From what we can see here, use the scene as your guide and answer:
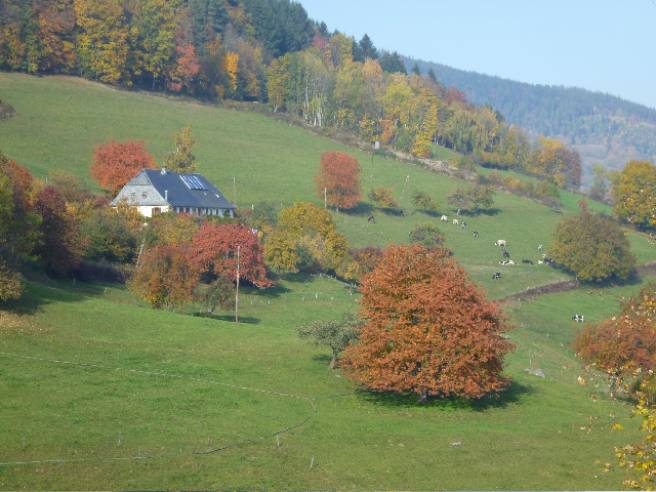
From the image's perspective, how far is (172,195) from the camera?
315ft

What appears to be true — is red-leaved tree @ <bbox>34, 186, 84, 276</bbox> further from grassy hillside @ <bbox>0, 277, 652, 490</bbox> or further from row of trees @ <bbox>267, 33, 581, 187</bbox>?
row of trees @ <bbox>267, 33, 581, 187</bbox>

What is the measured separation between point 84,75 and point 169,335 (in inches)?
3961

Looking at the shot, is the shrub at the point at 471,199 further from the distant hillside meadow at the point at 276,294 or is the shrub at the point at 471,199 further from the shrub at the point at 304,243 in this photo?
the shrub at the point at 304,243

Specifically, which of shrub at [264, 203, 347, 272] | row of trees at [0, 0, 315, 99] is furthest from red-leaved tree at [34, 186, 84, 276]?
row of trees at [0, 0, 315, 99]

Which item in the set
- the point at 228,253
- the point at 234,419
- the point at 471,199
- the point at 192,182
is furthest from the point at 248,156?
the point at 234,419

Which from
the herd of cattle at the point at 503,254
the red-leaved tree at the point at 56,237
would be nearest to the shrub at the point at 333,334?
the red-leaved tree at the point at 56,237

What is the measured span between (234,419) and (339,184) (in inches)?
3107

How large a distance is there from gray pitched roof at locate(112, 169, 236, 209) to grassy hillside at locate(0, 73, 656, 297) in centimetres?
678

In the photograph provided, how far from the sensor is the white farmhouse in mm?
93688

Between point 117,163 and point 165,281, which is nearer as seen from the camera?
point 165,281

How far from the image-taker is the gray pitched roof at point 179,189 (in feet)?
311

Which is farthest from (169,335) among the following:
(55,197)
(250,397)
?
(55,197)

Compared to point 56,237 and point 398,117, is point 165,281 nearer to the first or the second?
A: point 56,237

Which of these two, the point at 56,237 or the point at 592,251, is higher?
the point at 56,237
